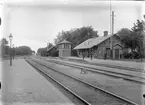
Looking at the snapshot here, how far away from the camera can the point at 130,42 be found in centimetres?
314

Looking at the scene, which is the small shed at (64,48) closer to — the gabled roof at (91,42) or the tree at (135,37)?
the gabled roof at (91,42)

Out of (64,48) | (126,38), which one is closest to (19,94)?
(64,48)

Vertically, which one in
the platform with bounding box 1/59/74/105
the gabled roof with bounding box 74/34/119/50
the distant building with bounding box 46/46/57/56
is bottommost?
the platform with bounding box 1/59/74/105

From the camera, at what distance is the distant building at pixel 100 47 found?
3.12 meters

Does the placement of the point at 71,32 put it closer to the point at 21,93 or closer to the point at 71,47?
the point at 71,47

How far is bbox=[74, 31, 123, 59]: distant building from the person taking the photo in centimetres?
312

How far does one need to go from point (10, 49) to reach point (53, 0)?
1.01m

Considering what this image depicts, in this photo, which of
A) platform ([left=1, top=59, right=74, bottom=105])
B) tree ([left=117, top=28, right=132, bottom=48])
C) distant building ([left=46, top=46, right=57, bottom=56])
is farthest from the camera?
distant building ([left=46, top=46, right=57, bottom=56])

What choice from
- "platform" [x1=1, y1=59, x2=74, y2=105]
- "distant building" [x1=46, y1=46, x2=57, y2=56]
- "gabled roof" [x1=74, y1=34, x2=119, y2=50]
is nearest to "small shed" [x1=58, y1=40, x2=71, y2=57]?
"distant building" [x1=46, y1=46, x2=57, y2=56]

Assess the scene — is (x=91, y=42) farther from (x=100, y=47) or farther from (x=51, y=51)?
(x=51, y=51)

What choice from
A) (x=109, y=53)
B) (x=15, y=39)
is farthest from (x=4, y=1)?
(x=109, y=53)

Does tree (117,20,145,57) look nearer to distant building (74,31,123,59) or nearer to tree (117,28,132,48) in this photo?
tree (117,28,132,48)

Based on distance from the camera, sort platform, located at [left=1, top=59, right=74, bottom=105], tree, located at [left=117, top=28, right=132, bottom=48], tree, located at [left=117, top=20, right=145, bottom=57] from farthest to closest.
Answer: tree, located at [left=117, top=28, right=132, bottom=48] → platform, located at [left=1, top=59, right=74, bottom=105] → tree, located at [left=117, top=20, right=145, bottom=57]

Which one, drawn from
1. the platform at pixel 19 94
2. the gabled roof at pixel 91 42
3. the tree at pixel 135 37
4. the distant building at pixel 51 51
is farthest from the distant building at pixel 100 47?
the platform at pixel 19 94
